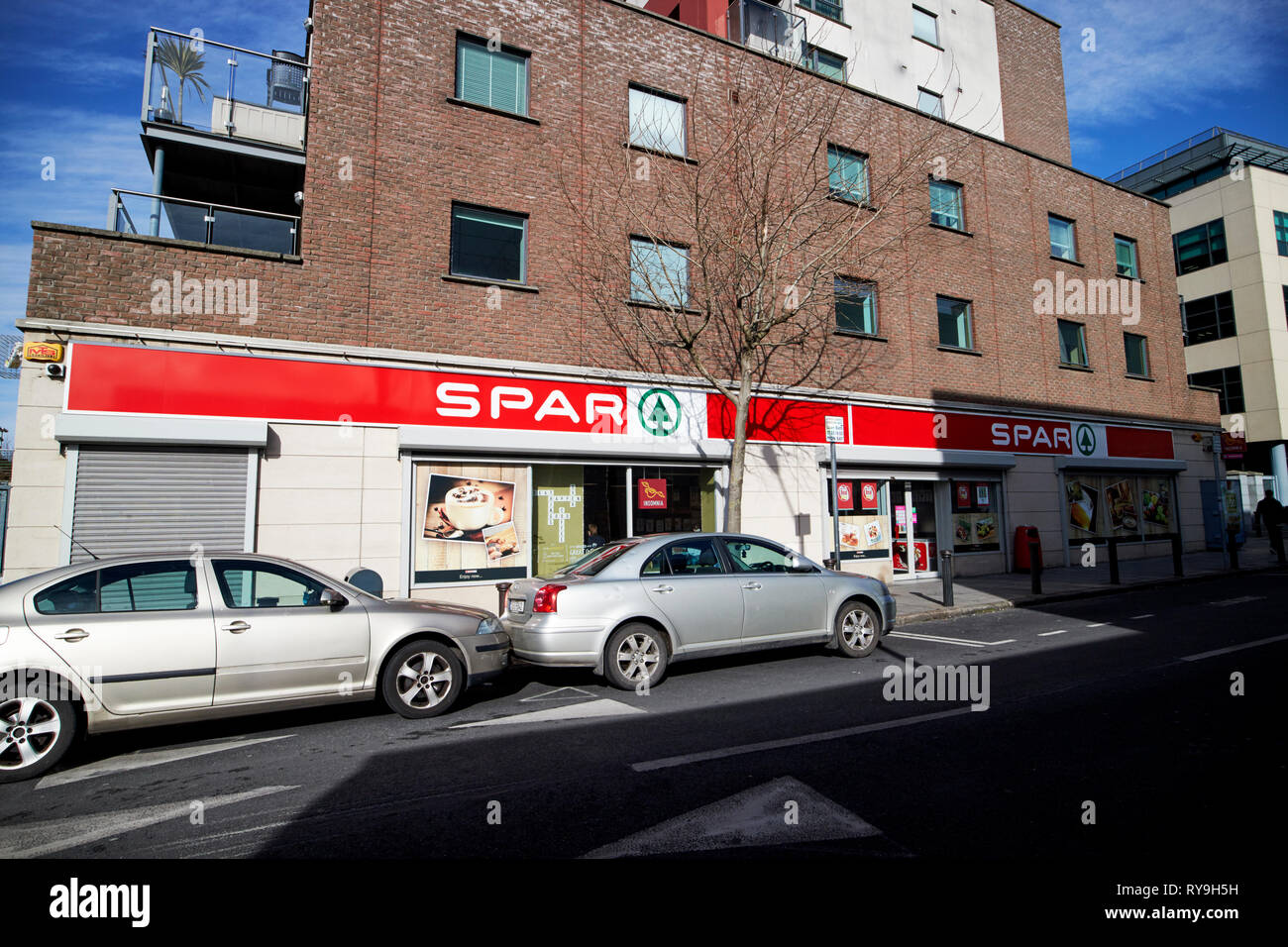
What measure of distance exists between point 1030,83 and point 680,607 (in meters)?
23.3

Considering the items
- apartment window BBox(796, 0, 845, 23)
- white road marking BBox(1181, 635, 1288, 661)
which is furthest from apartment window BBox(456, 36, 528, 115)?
white road marking BBox(1181, 635, 1288, 661)

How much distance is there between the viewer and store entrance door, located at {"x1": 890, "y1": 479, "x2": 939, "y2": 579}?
50.9 ft

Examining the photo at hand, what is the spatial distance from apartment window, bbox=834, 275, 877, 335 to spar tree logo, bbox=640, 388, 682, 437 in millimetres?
4771

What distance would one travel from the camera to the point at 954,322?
55.9ft

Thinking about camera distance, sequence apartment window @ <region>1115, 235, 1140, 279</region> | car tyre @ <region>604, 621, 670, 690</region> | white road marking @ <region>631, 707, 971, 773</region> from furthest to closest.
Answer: apartment window @ <region>1115, 235, 1140, 279</region> → car tyre @ <region>604, 621, 670, 690</region> → white road marking @ <region>631, 707, 971, 773</region>

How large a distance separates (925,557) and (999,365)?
218 inches

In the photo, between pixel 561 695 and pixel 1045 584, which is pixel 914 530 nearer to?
pixel 1045 584

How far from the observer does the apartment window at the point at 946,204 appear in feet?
56.3

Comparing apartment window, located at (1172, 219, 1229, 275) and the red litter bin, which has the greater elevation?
apartment window, located at (1172, 219, 1229, 275)

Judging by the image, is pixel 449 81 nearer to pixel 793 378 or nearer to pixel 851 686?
pixel 793 378

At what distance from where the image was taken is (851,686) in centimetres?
669

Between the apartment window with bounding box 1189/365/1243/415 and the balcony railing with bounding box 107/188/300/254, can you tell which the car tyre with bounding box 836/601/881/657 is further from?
the apartment window with bounding box 1189/365/1243/415

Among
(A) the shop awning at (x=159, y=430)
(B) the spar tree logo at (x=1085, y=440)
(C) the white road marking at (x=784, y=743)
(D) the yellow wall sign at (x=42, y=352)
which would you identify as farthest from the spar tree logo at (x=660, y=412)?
(B) the spar tree logo at (x=1085, y=440)
